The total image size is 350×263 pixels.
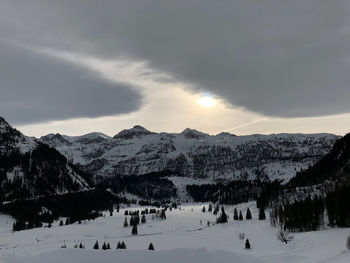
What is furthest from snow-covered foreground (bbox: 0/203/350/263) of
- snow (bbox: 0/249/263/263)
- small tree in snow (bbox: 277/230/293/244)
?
small tree in snow (bbox: 277/230/293/244)

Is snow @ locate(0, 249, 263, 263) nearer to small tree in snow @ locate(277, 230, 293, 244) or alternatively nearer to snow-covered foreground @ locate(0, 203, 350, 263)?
snow-covered foreground @ locate(0, 203, 350, 263)

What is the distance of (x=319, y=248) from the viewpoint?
348 ft

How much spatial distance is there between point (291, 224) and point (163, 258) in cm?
10731

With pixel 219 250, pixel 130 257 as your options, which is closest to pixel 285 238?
pixel 219 250

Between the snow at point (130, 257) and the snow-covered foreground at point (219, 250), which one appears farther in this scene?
the snow-covered foreground at point (219, 250)

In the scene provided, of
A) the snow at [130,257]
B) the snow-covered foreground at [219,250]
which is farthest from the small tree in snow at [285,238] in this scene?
the snow at [130,257]

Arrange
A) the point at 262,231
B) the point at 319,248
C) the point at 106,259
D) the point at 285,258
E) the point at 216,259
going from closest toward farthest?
the point at 106,259
the point at 216,259
the point at 285,258
the point at 319,248
the point at 262,231

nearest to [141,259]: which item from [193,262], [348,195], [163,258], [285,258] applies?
[163,258]

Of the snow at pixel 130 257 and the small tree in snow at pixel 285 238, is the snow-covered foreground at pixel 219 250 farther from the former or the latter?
A: the small tree in snow at pixel 285 238

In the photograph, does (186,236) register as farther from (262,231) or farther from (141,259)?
(141,259)

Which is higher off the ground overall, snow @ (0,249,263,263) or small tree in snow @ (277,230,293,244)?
snow @ (0,249,263,263)

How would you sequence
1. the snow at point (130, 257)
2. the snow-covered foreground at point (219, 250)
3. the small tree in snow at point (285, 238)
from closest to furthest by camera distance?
the snow at point (130, 257) < the snow-covered foreground at point (219, 250) < the small tree in snow at point (285, 238)

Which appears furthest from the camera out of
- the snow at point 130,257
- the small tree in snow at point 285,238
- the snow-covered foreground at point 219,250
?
the small tree in snow at point 285,238

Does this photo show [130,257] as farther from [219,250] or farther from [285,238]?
[285,238]
